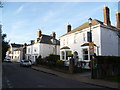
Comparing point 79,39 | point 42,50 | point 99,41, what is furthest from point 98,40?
point 42,50

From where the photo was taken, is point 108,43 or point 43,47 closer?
point 108,43

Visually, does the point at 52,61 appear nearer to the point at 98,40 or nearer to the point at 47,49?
the point at 98,40

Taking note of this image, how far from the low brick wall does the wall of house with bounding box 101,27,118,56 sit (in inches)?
239

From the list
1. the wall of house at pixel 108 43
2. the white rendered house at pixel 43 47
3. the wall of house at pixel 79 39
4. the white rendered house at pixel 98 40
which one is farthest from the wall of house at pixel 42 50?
the wall of house at pixel 108 43

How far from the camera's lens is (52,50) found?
4688 cm

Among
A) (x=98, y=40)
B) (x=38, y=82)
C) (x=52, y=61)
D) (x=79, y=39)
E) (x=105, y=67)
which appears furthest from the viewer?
(x=52, y=61)

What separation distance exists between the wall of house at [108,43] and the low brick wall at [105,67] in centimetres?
606

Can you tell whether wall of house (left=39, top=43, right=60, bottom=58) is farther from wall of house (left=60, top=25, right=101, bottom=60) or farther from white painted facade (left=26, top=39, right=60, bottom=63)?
wall of house (left=60, top=25, right=101, bottom=60)

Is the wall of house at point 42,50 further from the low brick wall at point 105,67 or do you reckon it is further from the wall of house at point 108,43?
the low brick wall at point 105,67

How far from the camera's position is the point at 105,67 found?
1669cm

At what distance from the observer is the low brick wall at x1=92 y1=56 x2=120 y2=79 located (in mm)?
16016

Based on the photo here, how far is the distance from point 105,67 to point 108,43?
9755 millimetres

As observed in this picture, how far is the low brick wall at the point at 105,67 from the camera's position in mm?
16016

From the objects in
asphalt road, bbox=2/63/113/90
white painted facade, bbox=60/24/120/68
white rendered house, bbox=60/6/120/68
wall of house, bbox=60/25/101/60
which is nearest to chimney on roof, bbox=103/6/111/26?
white rendered house, bbox=60/6/120/68
